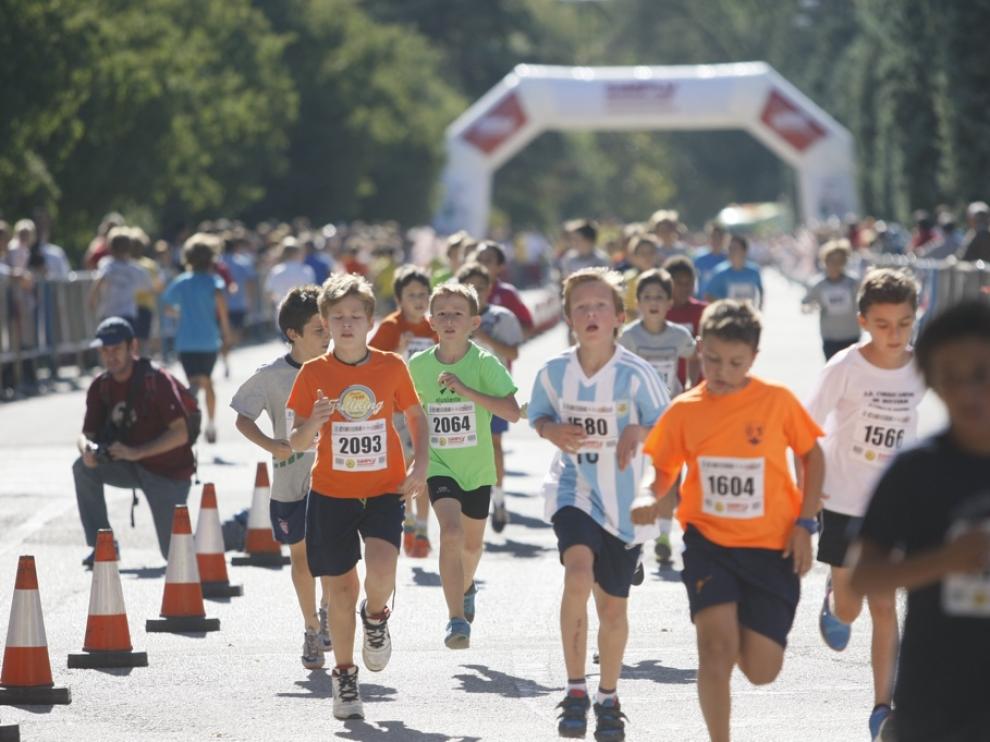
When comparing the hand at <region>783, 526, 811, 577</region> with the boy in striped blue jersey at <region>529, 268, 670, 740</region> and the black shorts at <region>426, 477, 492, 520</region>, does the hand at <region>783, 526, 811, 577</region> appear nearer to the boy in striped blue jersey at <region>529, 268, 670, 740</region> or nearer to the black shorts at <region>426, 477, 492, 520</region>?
the boy in striped blue jersey at <region>529, 268, 670, 740</region>

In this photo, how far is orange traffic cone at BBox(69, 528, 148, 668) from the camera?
29.7ft

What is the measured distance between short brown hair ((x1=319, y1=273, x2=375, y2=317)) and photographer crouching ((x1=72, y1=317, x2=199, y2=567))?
3.30 m

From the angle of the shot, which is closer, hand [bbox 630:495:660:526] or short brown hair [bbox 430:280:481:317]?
hand [bbox 630:495:660:526]

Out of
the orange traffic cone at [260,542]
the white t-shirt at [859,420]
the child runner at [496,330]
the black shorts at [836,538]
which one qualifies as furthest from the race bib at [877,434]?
the child runner at [496,330]

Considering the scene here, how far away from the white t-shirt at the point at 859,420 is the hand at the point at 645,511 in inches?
52.9

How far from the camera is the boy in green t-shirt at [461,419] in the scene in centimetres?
961

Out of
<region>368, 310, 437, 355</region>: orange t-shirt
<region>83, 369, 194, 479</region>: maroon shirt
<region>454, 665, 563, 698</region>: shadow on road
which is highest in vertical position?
<region>368, 310, 437, 355</region>: orange t-shirt

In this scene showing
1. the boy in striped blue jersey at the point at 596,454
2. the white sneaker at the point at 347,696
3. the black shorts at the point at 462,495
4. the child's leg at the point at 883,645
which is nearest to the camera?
the child's leg at the point at 883,645

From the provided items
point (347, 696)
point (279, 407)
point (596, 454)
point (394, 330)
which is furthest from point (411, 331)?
point (596, 454)

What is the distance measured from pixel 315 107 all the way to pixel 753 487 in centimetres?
5107

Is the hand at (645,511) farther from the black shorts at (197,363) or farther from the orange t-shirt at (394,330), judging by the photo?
the black shorts at (197,363)

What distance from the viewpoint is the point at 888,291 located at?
8031 mm

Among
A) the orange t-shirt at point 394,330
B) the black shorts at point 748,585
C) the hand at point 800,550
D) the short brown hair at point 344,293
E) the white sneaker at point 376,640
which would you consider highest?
the short brown hair at point 344,293

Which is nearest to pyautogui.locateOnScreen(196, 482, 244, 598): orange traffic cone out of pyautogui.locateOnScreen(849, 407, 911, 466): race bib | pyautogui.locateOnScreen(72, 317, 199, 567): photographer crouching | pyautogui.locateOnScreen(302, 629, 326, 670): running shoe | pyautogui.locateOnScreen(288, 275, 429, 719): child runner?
pyautogui.locateOnScreen(72, 317, 199, 567): photographer crouching
